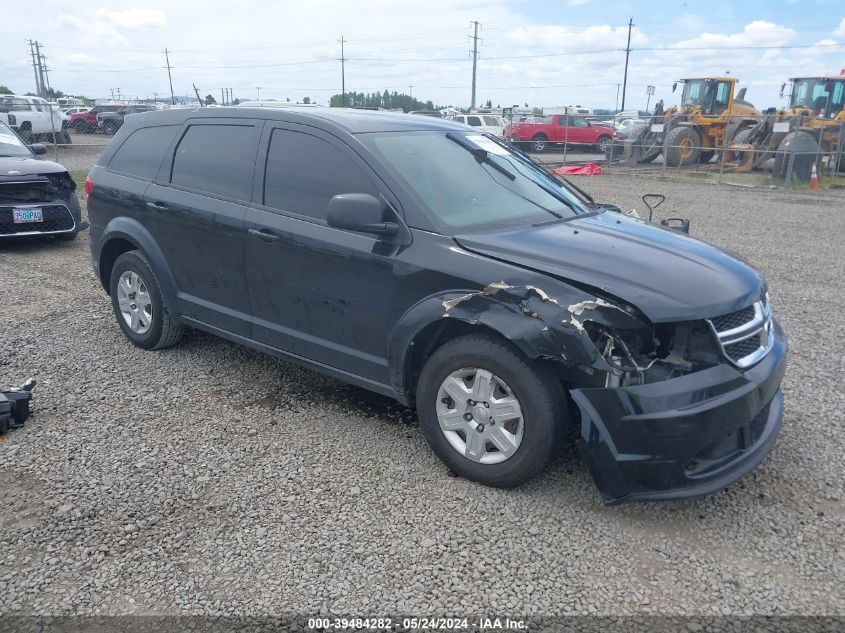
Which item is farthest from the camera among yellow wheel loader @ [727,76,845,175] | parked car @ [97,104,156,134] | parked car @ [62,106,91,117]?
parked car @ [62,106,91,117]

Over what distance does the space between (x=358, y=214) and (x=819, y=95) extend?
71.5 ft

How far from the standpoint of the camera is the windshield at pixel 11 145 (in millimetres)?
8898

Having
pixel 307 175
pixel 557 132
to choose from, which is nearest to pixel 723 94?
pixel 557 132

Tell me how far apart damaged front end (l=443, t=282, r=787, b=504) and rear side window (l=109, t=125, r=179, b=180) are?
304cm

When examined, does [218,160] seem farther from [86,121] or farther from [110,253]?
[86,121]

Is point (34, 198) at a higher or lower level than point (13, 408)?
higher

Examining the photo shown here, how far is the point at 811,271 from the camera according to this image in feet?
27.0

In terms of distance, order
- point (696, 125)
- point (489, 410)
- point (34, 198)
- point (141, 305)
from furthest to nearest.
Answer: point (696, 125) < point (34, 198) < point (141, 305) < point (489, 410)

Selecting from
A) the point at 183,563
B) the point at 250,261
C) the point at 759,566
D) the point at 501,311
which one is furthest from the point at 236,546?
the point at 759,566

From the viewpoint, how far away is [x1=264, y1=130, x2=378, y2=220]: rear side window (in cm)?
390

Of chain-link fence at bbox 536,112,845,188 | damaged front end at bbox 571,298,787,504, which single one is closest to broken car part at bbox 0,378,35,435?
damaged front end at bbox 571,298,787,504

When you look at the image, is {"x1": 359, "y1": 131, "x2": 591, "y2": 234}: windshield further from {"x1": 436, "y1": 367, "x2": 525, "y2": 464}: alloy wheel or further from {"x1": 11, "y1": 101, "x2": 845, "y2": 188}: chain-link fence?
{"x1": 11, "y1": 101, "x2": 845, "y2": 188}: chain-link fence

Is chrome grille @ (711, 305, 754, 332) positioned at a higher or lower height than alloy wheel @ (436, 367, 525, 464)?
higher

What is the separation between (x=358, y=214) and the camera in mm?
3543
